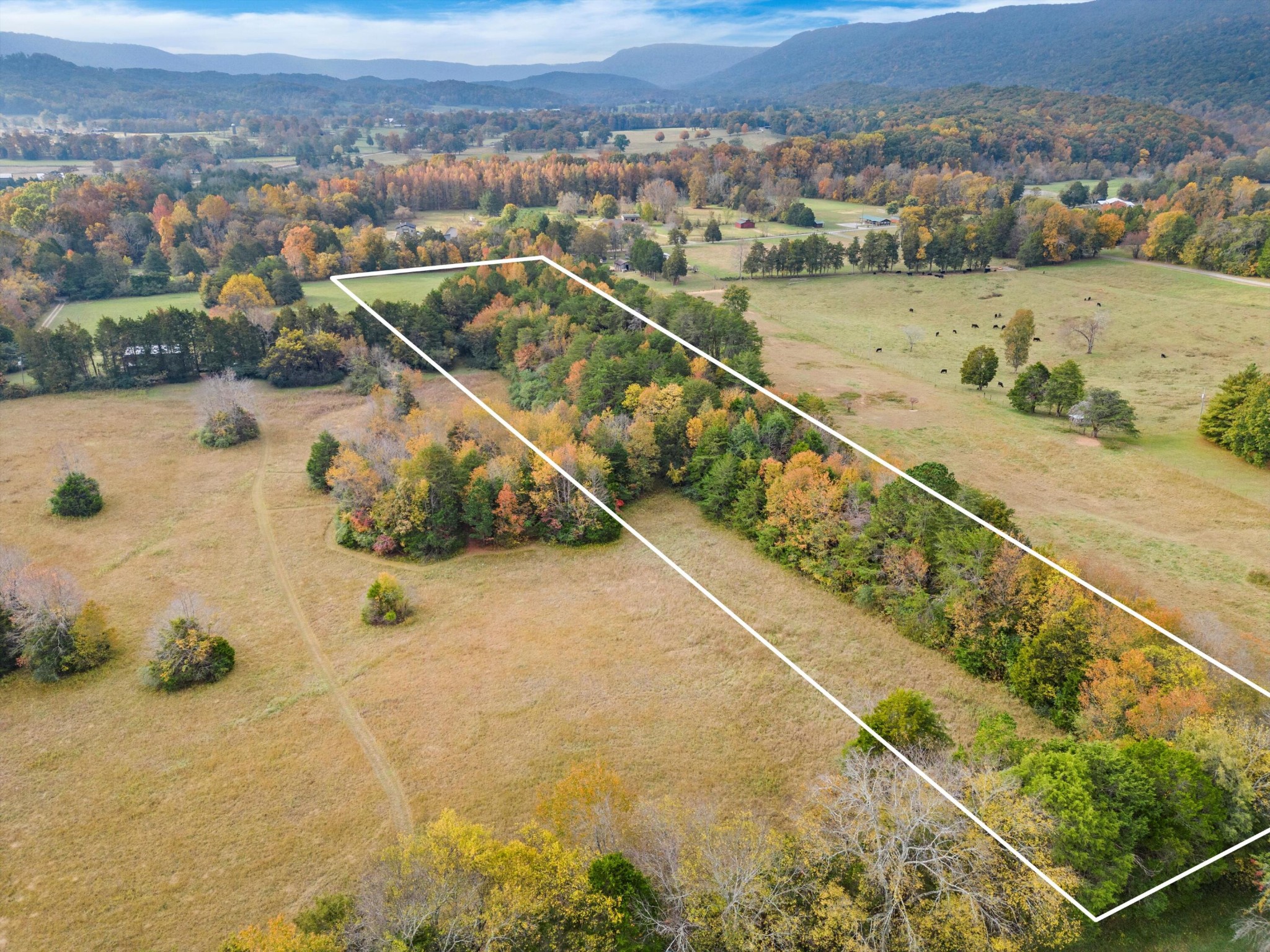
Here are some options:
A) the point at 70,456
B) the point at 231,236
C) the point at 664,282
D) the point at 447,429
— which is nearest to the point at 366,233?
the point at 231,236

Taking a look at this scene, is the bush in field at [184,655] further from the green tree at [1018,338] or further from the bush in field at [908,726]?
the green tree at [1018,338]

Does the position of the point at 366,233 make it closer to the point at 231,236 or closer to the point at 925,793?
the point at 231,236

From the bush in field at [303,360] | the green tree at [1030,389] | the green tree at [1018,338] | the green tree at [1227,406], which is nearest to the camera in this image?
the green tree at [1227,406]

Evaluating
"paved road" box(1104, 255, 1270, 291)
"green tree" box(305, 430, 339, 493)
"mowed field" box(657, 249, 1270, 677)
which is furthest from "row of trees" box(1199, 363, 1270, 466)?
"green tree" box(305, 430, 339, 493)

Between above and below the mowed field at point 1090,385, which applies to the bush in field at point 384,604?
below

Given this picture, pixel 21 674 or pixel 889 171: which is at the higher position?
pixel 889 171

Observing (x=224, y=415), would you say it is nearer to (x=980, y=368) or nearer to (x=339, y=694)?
(x=339, y=694)

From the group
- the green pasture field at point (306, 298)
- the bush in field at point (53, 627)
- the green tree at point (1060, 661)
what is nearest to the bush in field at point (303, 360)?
the green pasture field at point (306, 298)
